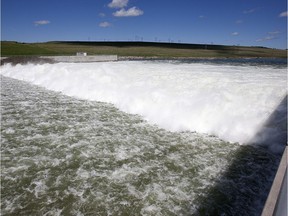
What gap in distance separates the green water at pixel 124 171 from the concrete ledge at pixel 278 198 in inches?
66.4

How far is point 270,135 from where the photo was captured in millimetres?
8328

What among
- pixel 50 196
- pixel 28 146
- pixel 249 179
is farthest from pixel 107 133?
pixel 249 179

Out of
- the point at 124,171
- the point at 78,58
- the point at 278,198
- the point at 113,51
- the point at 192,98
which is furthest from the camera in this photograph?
the point at 113,51

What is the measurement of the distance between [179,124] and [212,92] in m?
2.78

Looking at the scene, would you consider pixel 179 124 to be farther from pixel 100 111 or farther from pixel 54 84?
pixel 54 84

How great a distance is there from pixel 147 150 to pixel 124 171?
148 cm

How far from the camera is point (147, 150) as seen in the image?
7.46m

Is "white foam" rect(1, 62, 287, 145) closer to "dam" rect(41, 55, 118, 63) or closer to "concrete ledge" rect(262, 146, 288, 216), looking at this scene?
"concrete ledge" rect(262, 146, 288, 216)

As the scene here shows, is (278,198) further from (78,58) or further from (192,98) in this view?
(78,58)

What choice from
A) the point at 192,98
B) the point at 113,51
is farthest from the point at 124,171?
the point at 113,51

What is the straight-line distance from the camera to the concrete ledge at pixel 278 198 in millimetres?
2900

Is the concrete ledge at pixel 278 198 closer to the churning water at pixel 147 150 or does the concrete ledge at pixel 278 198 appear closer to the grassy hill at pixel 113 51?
the churning water at pixel 147 150

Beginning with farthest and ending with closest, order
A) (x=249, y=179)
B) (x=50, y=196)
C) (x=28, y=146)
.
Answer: (x=28, y=146), (x=249, y=179), (x=50, y=196)

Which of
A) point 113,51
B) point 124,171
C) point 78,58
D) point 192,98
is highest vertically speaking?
point 113,51
